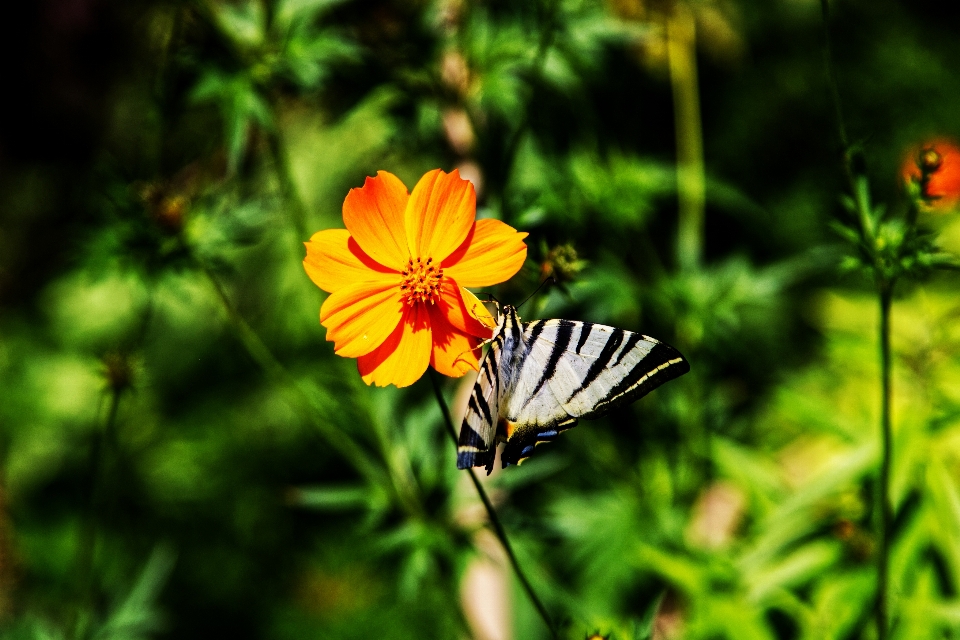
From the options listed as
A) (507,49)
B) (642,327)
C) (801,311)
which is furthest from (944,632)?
(507,49)

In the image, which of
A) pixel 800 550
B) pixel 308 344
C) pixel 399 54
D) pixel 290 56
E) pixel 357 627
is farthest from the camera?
pixel 308 344

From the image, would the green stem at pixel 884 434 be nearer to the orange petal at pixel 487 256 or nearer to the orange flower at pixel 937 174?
the orange flower at pixel 937 174

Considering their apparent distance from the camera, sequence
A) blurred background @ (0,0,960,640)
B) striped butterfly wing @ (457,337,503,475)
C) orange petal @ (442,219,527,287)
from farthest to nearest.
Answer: blurred background @ (0,0,960,640) < orange petal @ (442,219,527,287) < striped butterfly wing @ (457,337,503,475)

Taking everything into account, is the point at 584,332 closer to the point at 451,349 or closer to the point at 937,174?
the point at 451,349

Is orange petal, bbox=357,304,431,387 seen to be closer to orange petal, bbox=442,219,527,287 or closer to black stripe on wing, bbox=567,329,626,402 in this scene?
orange petal, bbox=442,219,527,287

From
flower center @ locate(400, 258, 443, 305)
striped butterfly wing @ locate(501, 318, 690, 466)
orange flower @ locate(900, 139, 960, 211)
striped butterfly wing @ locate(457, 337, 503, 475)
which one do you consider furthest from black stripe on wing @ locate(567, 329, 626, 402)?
orange flower @ locate(900, 139, 960, 211)

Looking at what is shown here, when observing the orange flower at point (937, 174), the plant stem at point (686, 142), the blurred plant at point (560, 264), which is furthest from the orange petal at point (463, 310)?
the plant stem at point (686, 142)

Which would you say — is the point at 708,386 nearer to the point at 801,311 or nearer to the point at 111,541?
the point at 801,311
